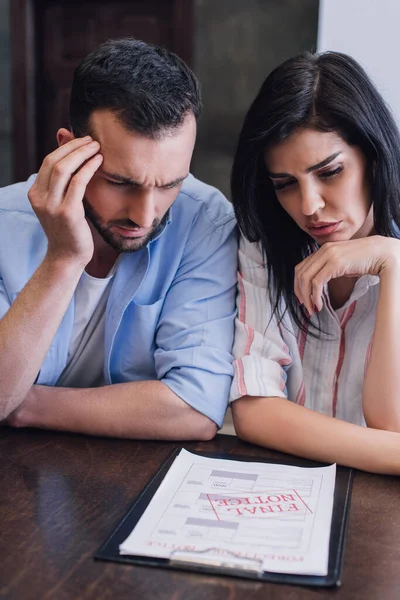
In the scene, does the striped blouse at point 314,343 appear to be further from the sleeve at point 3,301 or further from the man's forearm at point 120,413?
the sleeve at point 3,301

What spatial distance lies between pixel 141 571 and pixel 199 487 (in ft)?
0.78

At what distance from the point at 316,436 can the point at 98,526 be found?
417 millimetres

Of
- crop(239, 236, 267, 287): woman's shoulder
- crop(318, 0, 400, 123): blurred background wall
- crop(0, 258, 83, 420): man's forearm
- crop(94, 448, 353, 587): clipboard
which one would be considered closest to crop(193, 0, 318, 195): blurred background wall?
crop(318, 0, 400, 123): blurred background wall

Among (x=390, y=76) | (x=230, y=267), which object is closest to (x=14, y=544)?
(x=230, y=267)

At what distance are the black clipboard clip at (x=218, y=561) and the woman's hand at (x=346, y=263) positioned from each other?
600 mm

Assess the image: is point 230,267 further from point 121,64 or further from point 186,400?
point 121,64

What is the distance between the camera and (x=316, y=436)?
3.81ft

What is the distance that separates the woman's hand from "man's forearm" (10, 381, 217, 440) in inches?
12.1

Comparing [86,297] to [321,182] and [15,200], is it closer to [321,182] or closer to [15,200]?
[15,200]

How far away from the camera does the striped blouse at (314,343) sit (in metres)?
1.40

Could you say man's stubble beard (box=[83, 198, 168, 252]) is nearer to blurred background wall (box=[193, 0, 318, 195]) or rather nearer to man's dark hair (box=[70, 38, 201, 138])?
man's dark hair (box=[70, 38, 201, 138])

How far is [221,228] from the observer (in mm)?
1512

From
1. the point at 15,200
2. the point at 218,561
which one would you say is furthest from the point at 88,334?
the point at 218,561

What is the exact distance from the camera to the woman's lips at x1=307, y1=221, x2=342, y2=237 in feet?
4.48
